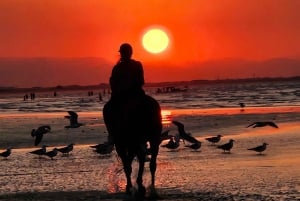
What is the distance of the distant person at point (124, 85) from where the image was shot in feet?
32.2

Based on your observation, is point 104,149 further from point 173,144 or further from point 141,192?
point 141,192

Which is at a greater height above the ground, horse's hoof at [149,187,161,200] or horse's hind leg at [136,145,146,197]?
horse's hind leg at [136,145,146,197]

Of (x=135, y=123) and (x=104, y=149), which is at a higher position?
(x=135, y=123)

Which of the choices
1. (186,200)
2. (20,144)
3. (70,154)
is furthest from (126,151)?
(20,144)

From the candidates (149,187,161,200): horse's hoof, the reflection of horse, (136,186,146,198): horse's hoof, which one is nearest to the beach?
(149,187,161,200): horse's hoof

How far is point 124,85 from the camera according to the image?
9836 mm

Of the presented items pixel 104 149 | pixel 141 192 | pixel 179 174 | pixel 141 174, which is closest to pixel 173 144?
pixel 104 149

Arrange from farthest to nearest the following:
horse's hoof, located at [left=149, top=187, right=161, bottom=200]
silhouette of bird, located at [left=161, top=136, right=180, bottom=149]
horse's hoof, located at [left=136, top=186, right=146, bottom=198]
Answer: silhouette of bird, located at [left=161, top=136, right=180, bottom=149]
horse's hoof, located at [left=136, top=186, right=146, bottom=198]
horse's hoof, located at [left=149, top=187, right=161, bottom=200]

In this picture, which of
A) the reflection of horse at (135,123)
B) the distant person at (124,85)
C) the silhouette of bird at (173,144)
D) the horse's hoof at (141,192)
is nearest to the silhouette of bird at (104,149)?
the silhouette of bird at (173,144)

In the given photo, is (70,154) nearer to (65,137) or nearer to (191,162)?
(191,162)

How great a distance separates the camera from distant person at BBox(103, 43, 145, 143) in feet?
32.2

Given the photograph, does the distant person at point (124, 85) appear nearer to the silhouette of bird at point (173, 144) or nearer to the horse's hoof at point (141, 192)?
the horse's hoof at point (141, 192)

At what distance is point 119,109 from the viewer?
32.1ft

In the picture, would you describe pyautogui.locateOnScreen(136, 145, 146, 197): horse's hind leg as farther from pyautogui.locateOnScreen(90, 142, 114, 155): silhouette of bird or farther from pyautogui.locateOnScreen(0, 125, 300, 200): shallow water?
pyautogui.locateOnScreen(90, 142, 114, 155): silhouette of bird
